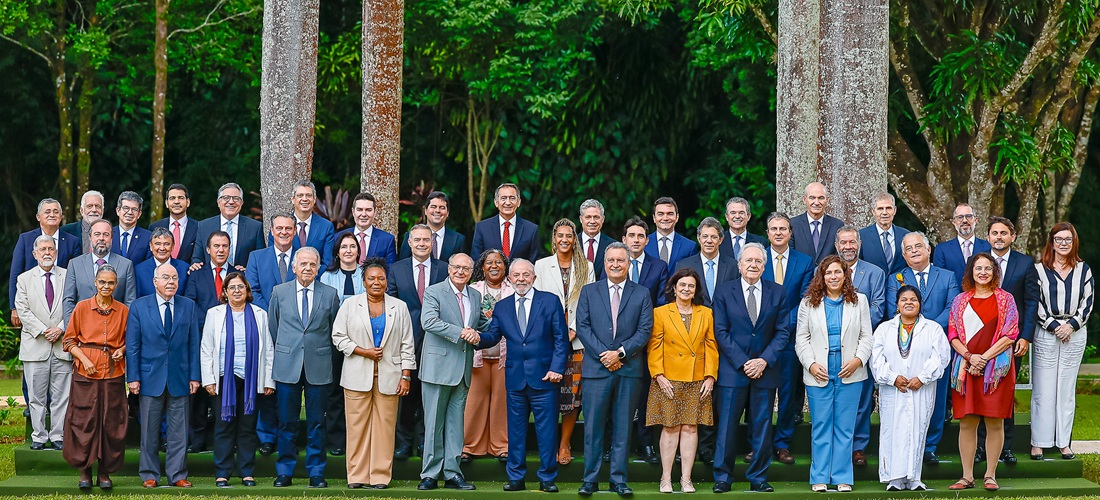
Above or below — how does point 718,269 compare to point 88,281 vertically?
above

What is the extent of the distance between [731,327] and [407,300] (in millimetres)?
Answer: 2252

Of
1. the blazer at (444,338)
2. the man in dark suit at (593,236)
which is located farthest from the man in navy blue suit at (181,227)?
the man in dark suit at (593,236)

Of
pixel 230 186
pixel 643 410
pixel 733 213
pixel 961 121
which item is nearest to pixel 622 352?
pixel 643 410

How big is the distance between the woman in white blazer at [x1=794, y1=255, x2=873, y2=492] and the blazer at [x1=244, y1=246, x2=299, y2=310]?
3.60m

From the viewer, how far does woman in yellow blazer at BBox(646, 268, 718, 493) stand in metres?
8.20

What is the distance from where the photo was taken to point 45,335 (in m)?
8.83

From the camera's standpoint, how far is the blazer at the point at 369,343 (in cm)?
835

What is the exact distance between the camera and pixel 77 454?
8.33 metres

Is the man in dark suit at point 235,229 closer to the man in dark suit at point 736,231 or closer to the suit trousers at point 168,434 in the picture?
the suit trousers at point 168,434

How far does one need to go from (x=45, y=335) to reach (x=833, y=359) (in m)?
5.48

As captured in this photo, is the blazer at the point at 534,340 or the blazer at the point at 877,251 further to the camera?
the blazer at the point at 877,251

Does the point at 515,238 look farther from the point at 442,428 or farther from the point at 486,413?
the point at 442,428

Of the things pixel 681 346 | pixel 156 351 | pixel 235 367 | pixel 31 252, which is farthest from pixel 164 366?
pixel 681 346

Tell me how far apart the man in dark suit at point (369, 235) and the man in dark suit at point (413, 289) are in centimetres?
29
